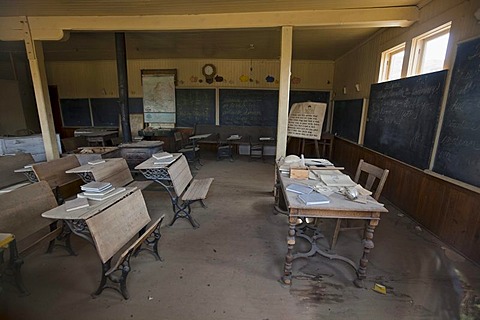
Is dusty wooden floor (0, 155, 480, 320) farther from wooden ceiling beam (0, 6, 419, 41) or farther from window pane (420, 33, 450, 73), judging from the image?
wooden ceiling beam (0, 6, 419, 41)

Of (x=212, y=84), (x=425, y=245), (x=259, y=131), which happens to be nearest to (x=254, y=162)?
(x=259, y=131)

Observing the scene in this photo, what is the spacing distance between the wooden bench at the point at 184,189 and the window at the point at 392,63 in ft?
11.8

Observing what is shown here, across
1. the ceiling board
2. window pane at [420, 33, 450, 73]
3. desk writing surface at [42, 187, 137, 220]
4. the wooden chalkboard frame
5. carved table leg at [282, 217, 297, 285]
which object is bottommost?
carved table leg at [282, 217, 297, 285]

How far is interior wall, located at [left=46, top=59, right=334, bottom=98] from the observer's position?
6977 millimetres

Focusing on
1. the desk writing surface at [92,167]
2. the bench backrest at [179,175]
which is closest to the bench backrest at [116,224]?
the bench backrest at [179,175]

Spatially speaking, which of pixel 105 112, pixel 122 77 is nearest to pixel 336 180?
pixel 122 77

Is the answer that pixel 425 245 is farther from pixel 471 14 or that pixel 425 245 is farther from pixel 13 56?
pixel 13 56

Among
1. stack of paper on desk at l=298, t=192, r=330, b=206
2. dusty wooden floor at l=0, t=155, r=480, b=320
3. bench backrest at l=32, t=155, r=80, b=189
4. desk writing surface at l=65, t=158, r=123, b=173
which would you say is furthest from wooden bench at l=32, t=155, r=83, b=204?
stack of paper on desk at l=298, t=192, r=330, b=206

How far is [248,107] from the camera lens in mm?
7230

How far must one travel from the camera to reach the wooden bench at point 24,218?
177 centimetres

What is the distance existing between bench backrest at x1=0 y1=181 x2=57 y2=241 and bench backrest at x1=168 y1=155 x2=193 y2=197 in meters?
1.12

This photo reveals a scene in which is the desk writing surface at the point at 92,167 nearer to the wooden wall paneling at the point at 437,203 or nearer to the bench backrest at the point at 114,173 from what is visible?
the bench backrest at the point at 114,173

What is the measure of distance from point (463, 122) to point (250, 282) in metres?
2.66

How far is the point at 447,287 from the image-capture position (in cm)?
190
